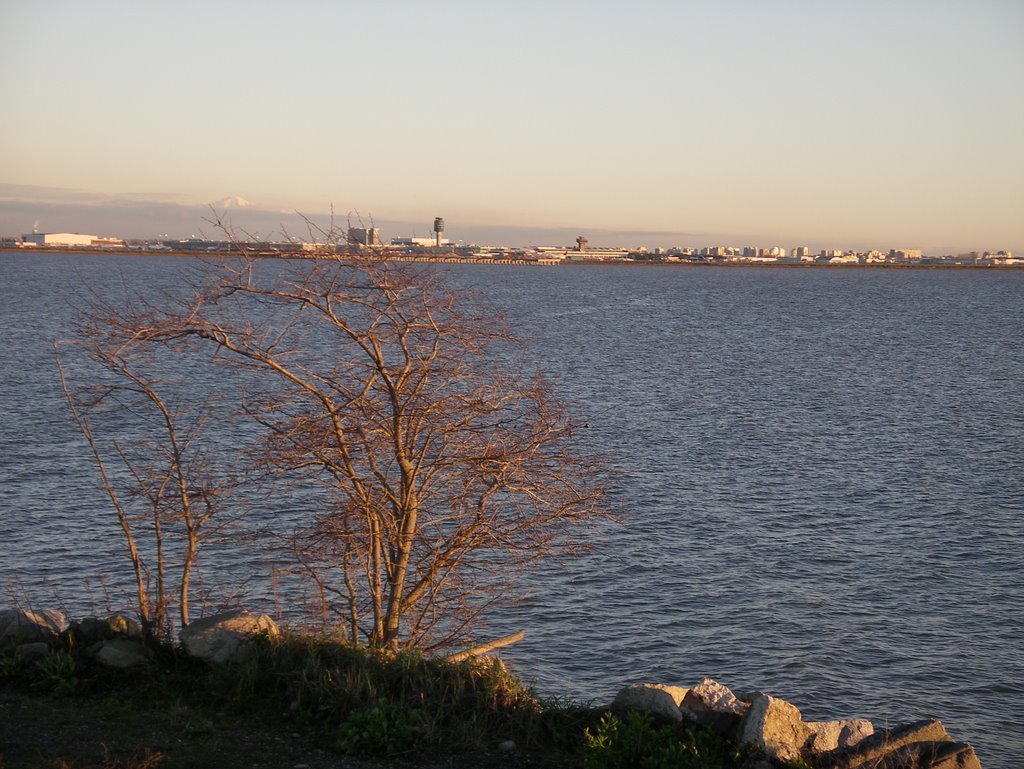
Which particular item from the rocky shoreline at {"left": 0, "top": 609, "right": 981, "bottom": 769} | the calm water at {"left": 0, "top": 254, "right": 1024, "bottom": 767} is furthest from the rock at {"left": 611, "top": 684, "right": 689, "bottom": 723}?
the calm water at {"left": 0, "top": 254, "right": 1024, "bottom": 767}

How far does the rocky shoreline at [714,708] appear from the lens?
39.0 ft

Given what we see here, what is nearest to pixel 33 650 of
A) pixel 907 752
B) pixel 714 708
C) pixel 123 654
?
pixel 123 654

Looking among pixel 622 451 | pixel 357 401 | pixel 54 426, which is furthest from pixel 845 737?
pixel 54 426

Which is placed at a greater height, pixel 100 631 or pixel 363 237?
pixel 363 237

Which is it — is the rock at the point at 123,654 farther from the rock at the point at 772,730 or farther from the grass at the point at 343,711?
the rock at the point at 772,730

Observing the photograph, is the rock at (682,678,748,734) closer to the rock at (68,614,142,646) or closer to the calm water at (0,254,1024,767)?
the rock at (68,614,142,646)

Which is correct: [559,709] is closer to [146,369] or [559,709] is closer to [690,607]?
[690,607]

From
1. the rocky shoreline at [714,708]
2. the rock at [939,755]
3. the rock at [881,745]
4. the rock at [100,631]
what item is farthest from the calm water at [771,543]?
the rock at [881,745]

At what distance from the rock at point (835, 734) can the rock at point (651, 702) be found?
152cm

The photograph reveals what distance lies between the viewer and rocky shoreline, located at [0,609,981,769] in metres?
11.9

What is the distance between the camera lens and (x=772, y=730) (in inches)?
465

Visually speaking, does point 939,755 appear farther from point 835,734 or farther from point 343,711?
point 343,711

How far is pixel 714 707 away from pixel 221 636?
232 inches

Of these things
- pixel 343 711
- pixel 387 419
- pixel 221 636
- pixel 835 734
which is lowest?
pixel 835 734
